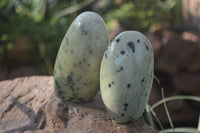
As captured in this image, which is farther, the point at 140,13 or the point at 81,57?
the point at 140,13

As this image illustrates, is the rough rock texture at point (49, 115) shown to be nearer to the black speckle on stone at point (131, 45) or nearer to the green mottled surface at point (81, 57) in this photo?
the green mottled surface at point (81, 57)

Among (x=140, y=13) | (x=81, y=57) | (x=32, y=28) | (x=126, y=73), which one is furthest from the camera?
(x=140, y=13)

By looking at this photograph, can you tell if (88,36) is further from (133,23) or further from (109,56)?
(133,23)

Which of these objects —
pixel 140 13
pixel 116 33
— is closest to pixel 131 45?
pixel 116 33

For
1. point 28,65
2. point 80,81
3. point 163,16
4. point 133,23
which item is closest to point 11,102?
point 80,81

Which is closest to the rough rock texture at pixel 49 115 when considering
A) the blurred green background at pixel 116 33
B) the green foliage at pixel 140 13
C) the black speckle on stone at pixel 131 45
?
the black speckle on stone at pixel 131 45

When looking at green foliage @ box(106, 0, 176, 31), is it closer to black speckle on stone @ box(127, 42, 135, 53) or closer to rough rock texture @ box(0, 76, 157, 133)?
rough rock texture @ box(0, 76, 157, 133)

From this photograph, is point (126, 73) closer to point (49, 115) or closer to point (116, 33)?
point (49, 115)
